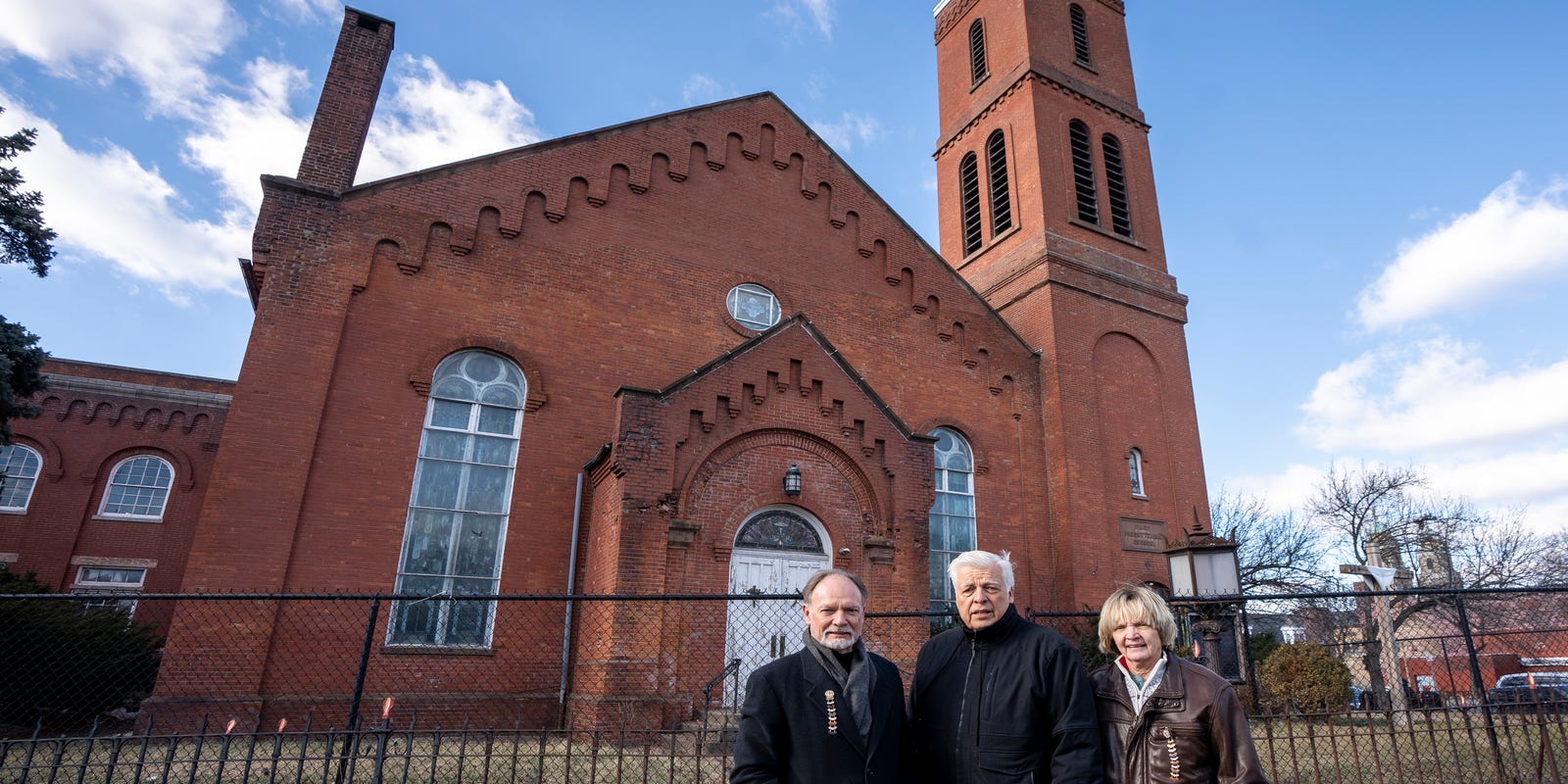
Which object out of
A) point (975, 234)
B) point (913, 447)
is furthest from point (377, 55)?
point (975, 234)

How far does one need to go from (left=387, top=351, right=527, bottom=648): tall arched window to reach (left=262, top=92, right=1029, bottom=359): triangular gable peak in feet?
6.56

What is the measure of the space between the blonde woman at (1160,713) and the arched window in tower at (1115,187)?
57.4 ft

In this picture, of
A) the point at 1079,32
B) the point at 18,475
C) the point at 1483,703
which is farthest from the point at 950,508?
the point at 18,475

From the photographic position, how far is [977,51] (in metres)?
22.7

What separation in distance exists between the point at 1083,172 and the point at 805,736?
19100 mm

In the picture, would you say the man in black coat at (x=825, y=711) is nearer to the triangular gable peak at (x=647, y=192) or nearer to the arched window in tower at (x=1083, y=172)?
the triangular gable peak at (x=647, y=192)

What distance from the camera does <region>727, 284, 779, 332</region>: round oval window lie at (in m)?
14.6

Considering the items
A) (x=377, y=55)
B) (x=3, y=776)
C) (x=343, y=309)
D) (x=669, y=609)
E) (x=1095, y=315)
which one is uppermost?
(x=377, y=55)

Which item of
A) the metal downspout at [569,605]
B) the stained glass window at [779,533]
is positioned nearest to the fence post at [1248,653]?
the stained glass window at [779,533]

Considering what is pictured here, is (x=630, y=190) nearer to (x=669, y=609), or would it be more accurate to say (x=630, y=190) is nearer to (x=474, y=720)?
(x=669, y=609)

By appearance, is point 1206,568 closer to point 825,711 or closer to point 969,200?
point 825,711

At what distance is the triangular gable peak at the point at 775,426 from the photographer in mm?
10852

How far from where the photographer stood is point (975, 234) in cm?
2084

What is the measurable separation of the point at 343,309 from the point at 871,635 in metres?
8.69
